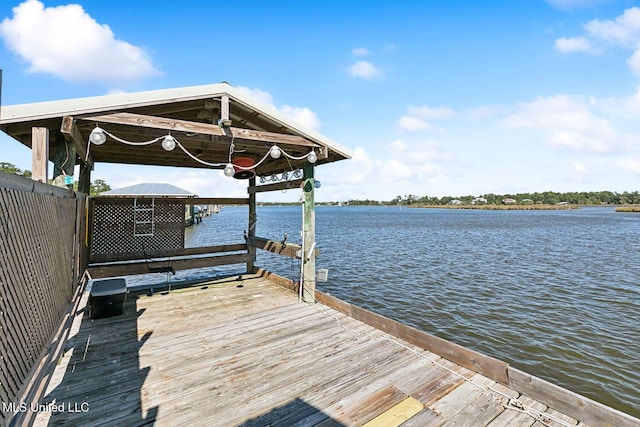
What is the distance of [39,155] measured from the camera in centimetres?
308

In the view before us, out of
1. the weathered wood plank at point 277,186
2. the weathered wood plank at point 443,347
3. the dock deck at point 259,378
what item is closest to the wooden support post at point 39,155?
the dock deck at point 259,378

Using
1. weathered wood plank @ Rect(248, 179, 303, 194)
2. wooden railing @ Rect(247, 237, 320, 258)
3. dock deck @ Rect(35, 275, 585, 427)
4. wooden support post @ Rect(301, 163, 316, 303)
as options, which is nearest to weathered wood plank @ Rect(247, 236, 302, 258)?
wooden railing @ Rect(247, 237, 320, 258)

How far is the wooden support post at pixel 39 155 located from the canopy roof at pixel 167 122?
0.70 feet

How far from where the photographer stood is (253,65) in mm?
8727

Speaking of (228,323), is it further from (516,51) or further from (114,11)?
(516,51)

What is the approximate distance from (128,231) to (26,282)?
5295 millimetres

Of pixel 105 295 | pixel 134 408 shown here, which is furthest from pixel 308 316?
pixel 105 295

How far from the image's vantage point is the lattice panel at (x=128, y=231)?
6312 millimetres

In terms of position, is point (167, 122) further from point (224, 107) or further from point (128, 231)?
point (128, 231)

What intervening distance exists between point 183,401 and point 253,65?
28.8 ft

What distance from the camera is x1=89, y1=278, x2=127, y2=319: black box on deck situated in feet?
15.5

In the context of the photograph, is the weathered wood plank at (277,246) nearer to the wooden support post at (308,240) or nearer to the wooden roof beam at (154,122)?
the wooden support post at (308,240)

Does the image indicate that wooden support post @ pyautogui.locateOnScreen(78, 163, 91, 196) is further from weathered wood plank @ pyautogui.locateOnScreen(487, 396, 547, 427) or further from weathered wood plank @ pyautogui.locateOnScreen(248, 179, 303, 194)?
weathered wood plank @ pyautogui.locateOnScreen(487, 396, 547, 427)

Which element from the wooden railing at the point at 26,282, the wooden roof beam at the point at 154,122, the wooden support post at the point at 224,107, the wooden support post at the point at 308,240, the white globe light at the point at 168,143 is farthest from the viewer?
the wooden support post at the point at 308,240
